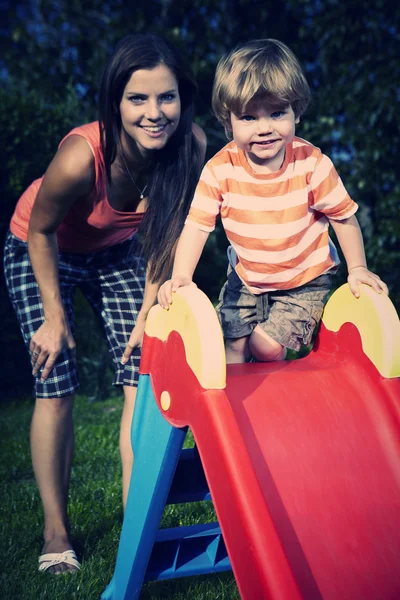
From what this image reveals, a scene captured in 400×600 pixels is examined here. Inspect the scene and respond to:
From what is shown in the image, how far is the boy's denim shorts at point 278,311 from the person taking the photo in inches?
88.8

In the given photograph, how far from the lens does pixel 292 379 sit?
2.00m

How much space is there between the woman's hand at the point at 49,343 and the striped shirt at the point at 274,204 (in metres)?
0.67

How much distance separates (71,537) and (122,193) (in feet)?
4.42

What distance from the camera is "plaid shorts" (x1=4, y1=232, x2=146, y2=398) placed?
2.62m

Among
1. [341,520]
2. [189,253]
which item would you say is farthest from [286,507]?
[189,253]

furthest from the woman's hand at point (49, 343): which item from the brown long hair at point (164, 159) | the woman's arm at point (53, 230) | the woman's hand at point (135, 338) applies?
the brown long hair at point (164, 159)

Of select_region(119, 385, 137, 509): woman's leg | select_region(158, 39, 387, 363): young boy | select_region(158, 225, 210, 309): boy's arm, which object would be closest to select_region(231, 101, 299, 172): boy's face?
select_region(158, 39, 387, 363): young boy

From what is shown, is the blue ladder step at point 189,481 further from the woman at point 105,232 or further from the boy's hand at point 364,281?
the boy's hand at point 364,281

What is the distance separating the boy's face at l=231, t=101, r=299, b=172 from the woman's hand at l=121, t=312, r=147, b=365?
846 mm

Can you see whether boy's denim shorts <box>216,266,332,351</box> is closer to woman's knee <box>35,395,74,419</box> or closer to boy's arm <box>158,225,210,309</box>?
boy's arm <box>158,225,210,309</box>

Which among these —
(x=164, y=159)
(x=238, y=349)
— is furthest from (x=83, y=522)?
(x=164, y=159)

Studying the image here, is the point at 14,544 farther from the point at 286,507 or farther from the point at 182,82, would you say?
the point at 182,82

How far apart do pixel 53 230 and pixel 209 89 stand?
4590 millimetres

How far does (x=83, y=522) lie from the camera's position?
290 cm
